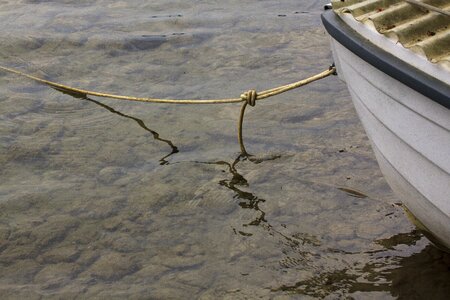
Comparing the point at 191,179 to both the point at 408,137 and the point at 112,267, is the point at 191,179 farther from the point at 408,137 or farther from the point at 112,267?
the point at 408,137

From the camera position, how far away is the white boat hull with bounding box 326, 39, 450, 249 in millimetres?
2943

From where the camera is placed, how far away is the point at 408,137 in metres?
3.13

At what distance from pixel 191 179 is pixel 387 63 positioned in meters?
1.94

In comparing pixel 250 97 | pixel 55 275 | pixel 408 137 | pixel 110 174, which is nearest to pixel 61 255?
pixel 55 275

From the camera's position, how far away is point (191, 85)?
594cm

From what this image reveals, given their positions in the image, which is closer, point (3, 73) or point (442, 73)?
point (442, 73)

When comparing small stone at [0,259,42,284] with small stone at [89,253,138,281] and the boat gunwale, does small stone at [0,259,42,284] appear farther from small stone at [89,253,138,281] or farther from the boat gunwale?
the boat gunwale

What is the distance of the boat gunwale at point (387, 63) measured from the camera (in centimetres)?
280

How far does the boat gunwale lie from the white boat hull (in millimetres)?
53

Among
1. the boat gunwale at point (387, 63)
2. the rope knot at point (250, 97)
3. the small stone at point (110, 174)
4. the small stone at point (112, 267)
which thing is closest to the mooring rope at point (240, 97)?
the rope knot at point (250, 97)

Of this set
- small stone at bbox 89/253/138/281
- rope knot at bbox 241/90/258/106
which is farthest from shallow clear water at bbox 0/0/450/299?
rope knot at bbox 241/90/258/106

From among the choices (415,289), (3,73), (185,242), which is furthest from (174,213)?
(3,73)

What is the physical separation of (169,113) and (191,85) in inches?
19.9

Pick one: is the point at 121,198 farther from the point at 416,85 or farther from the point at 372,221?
the point at 416,85
